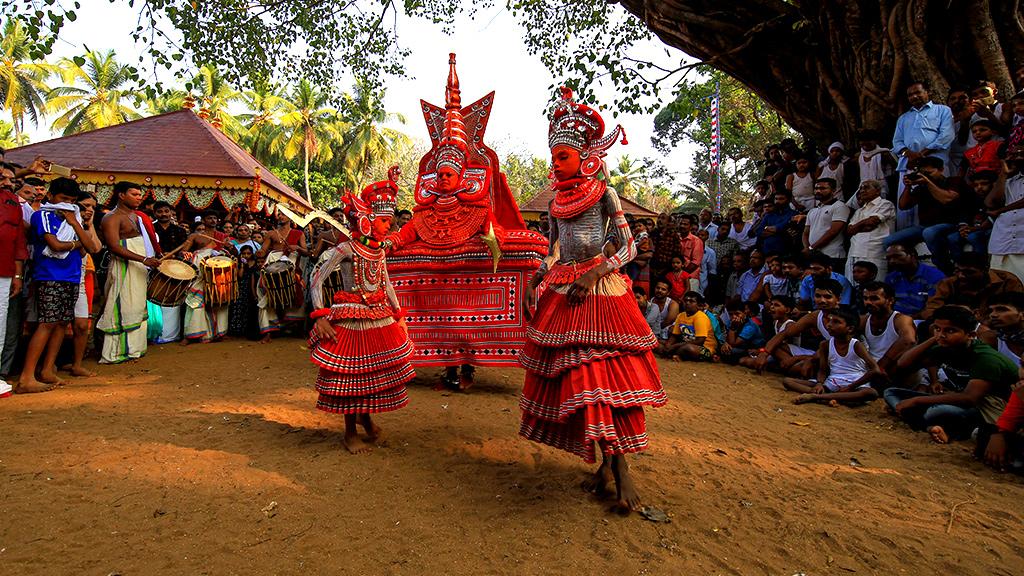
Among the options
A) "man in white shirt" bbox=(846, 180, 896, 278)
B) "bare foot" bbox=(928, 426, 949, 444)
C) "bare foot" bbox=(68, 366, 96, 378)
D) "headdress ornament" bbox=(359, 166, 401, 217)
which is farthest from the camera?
"man in white shirt" bbox=(846, 180, 896, 278)

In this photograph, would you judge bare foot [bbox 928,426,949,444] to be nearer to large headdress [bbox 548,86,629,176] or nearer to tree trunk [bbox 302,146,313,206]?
large headdress [bbox 548,86,629,176]

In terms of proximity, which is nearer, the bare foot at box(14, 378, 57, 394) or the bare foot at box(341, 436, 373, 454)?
the bare foot at box(341, 436, 373, 454)

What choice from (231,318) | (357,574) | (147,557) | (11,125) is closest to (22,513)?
(147,557)

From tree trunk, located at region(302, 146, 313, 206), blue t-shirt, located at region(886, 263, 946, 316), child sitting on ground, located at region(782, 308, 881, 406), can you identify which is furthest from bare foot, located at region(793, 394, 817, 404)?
tree trunk, located at region(302, 146, 313, 206)

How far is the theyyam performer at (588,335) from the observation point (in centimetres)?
294

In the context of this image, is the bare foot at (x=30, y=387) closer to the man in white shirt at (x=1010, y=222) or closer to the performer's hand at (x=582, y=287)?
the performer's hand at (x=582, y=287)

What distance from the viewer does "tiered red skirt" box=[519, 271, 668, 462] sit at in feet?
9.52

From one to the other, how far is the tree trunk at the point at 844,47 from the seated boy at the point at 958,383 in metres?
4.12

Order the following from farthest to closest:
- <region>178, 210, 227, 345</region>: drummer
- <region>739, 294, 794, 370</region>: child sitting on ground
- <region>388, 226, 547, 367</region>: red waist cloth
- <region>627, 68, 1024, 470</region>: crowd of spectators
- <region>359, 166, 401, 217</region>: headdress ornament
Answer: <region>178, 210, 227, 345</region>: drummer, <region>739, 294, 794, 370</region>: child sitting on ground, <region>388, 226, 547, 367</region>: red waist cloth, <region>627, 68, 1024, 470</region>: crowd of spectators, <region>359, 166, 401, 217</region>: headdress ornament

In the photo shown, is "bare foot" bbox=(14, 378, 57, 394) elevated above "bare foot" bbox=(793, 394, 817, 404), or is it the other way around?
"bare foot" bbox=(14, 378, 57, 394)

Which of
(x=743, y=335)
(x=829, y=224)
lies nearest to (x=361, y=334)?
(x=743, y=335)

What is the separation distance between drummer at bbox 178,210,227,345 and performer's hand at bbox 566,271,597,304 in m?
6.74

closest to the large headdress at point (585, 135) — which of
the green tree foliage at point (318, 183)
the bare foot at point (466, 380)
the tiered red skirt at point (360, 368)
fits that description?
the tiered red skirt at point (360, 368)

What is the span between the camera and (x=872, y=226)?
263 inches
